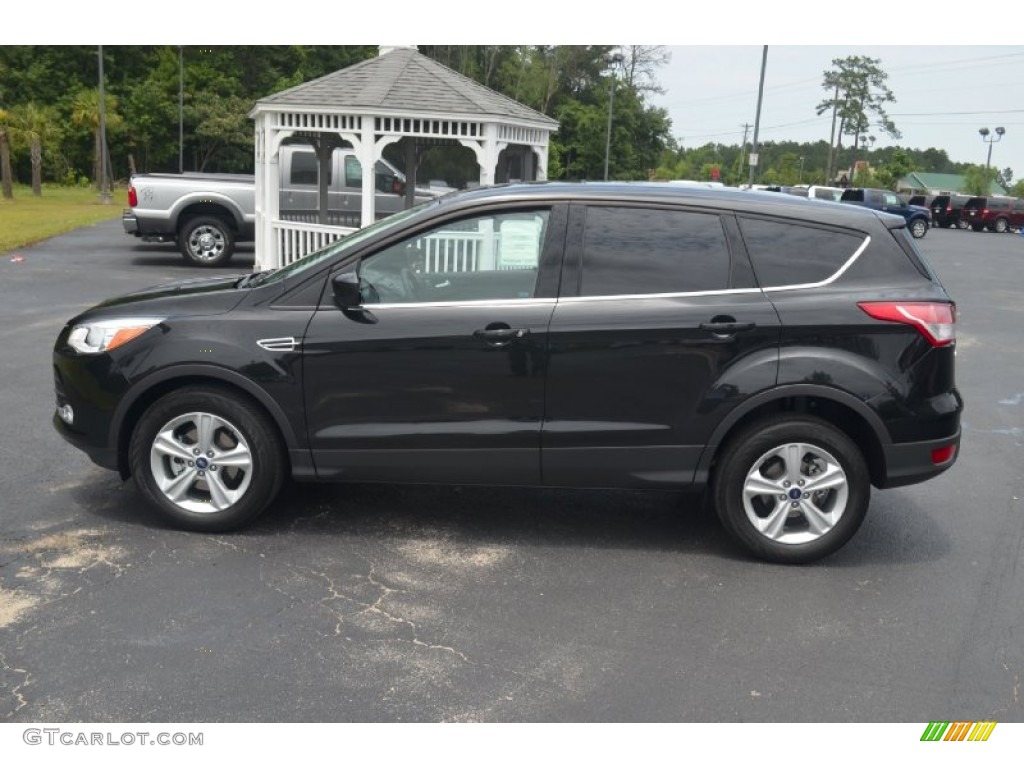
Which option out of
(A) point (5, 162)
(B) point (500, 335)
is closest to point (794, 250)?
(B) point (500, 335)

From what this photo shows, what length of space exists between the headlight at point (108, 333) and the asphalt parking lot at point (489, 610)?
0.93 meters

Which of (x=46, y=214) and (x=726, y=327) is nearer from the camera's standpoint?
(x=726, y=327)

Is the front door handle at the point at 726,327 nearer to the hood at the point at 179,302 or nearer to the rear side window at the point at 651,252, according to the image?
the rear side window at the point at 651,252

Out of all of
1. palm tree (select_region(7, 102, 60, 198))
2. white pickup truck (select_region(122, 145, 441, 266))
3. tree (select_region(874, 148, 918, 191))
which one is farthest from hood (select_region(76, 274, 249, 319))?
tree (select_region(874, 148, 918, 191))

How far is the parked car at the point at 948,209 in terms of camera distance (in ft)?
163

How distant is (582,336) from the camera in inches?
192

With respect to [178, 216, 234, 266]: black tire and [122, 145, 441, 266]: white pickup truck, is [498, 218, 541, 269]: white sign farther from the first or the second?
[178, 216, 234, 266]: black tire

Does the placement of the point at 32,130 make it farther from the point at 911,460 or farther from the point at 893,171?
the point at 893,171

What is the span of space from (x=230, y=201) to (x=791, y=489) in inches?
566

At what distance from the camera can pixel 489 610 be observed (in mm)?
4383

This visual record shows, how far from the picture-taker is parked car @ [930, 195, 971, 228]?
Result: 49781 millimetres

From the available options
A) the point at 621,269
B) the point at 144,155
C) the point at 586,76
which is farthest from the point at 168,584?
the point at 586,76
